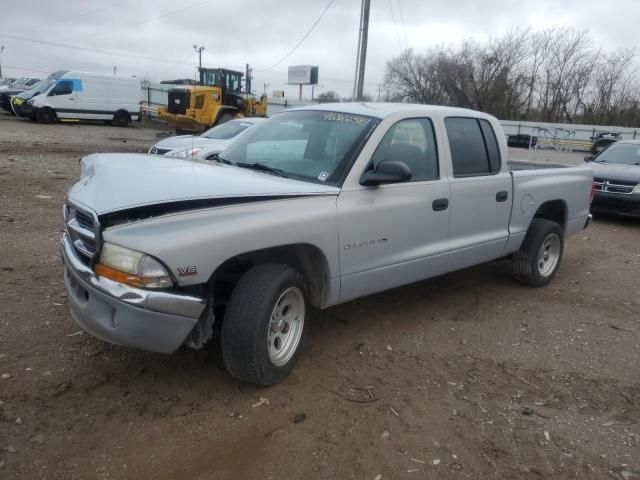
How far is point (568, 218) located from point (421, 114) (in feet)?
8.79

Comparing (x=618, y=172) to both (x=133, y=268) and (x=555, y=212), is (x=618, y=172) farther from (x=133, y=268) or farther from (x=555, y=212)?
(x=133, y=268)

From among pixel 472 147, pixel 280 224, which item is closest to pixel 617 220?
pixel 472 147

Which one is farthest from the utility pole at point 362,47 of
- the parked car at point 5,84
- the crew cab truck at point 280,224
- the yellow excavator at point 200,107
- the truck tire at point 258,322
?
the parked car at point 5,84

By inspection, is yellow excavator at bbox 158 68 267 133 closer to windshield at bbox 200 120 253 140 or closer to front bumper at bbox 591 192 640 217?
windshield at bbox 200 120 253 140

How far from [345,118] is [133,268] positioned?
7.02 feet

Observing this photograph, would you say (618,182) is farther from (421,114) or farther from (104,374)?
(104,374)

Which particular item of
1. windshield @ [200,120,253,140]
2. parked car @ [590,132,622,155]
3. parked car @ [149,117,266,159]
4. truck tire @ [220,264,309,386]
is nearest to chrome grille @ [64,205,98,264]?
truck tire @ [220,264,309,386]

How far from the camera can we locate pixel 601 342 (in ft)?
15.0

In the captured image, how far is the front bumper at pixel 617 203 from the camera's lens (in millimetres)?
9867

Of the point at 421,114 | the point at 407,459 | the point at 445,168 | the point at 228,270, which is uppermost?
the point at 421,114

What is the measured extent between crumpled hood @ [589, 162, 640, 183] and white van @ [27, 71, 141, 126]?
78.3 ft

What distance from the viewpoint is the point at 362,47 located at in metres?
22.3

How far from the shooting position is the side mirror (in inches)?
145

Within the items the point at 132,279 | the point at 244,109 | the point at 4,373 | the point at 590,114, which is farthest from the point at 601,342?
the point at 590,114
